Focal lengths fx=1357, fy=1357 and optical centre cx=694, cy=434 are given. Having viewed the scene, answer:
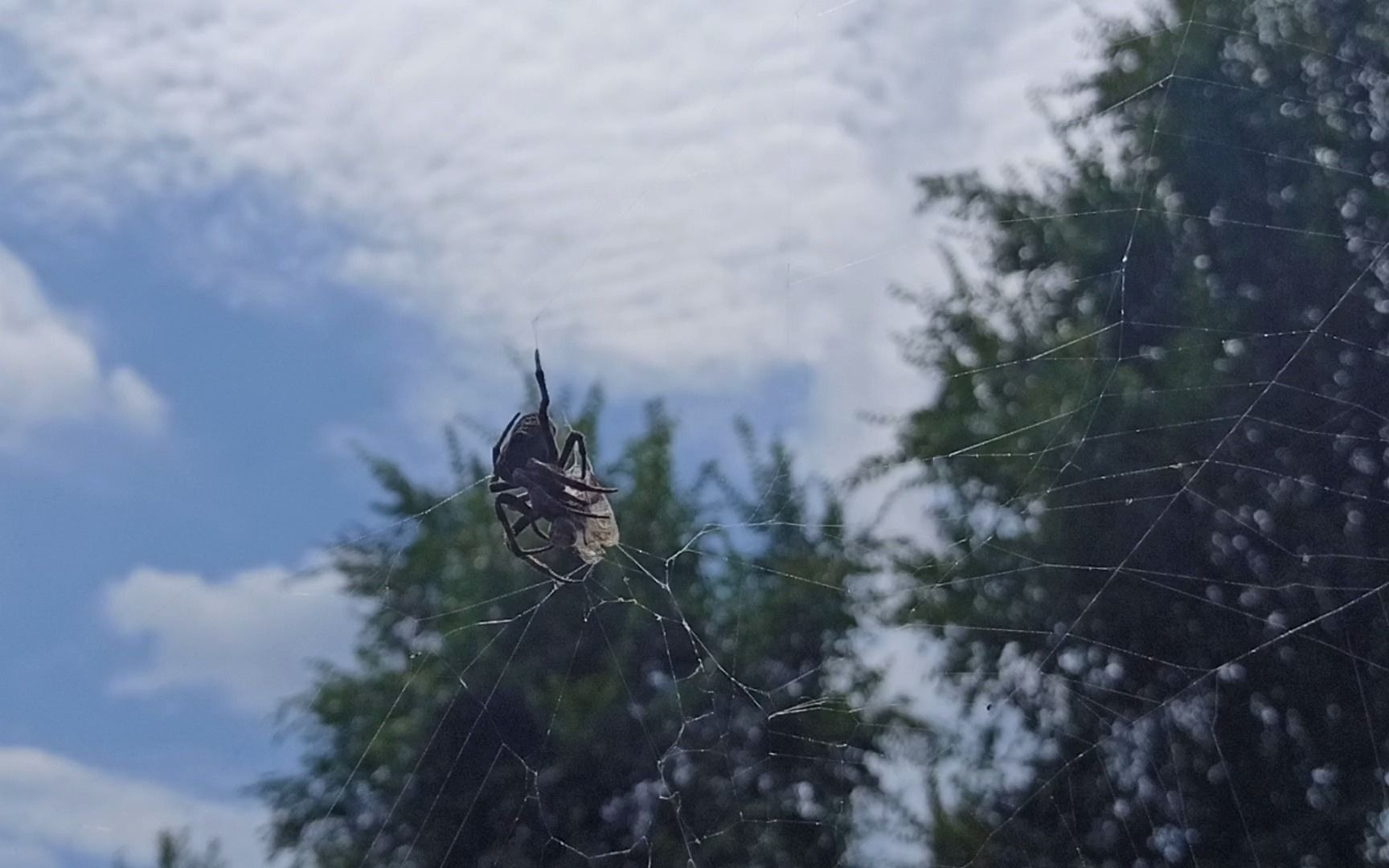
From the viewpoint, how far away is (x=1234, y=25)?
5.12 meters

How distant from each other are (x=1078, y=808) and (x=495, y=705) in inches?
73.6

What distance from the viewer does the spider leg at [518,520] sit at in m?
3.79

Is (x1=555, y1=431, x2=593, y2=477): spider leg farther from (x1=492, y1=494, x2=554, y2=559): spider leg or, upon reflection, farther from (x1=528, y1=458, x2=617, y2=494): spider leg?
(x1=492, y1=494, x2=554, y2=559): spider leg

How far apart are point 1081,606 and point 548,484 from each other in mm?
1976

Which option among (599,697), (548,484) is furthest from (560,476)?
(599,697)

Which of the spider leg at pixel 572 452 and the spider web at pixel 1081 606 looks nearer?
the spider leg at pixel 572 452

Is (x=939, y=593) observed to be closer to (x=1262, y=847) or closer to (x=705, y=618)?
(x=705, y=618)

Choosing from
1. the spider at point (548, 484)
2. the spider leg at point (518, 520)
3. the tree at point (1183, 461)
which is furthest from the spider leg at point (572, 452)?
the tree at point (1183, 461)

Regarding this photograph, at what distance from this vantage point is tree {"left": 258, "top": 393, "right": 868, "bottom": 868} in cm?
417

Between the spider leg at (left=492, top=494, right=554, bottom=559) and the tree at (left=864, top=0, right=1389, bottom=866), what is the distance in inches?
49.8

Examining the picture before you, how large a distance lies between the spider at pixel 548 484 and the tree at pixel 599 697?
417 millimetres

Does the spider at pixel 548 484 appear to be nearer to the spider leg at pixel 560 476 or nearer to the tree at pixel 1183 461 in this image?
the spider leg at pixel 560 476

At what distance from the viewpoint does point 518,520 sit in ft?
12.8

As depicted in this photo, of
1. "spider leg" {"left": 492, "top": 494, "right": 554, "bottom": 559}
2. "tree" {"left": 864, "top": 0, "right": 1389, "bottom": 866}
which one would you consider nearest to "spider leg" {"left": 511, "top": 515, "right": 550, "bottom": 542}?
"spider leg" {"left": 492, "top": 494, "right": 554, "bottom": 559}
